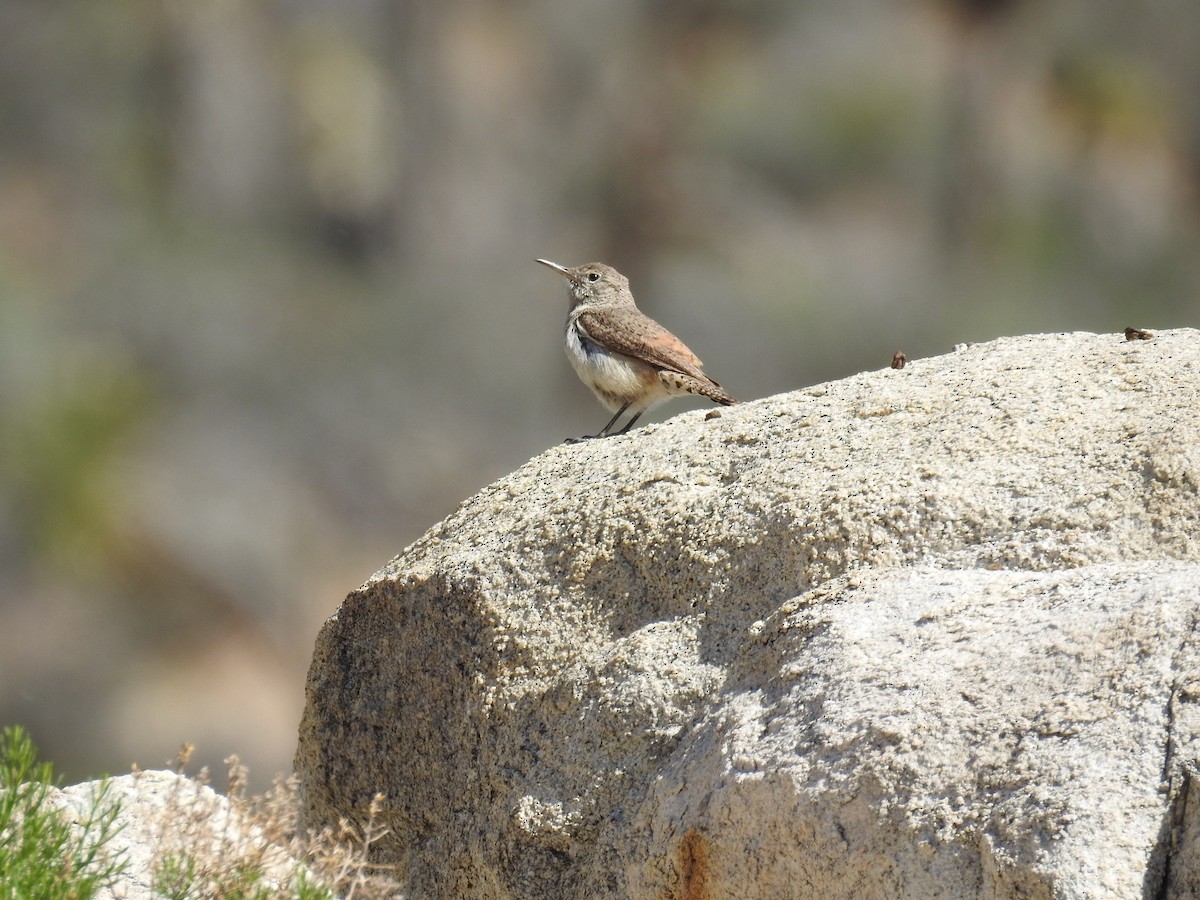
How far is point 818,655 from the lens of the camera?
3.29 meters

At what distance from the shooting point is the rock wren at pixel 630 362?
23.1ft

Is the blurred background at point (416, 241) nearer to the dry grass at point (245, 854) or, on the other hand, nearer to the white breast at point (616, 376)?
the white breast at point (616, 376)

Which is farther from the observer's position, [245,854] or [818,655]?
[245,854]

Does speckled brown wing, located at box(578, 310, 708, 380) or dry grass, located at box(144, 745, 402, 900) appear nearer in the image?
dry grass, located at box(144, 745, 402, 900)

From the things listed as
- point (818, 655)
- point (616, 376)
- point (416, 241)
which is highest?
point (416, 241)

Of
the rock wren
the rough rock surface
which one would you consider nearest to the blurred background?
the rock wren

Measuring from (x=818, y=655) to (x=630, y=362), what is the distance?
395 centimetres

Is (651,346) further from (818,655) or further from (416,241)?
(416,241)

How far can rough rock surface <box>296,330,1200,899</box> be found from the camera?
9.51 ft

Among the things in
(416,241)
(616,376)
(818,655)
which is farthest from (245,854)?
(416,241)

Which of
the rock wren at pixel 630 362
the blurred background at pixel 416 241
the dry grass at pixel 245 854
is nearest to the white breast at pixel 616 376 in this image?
the rock wren at pixel 630 362

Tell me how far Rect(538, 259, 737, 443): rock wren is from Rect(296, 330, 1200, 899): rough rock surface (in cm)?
229

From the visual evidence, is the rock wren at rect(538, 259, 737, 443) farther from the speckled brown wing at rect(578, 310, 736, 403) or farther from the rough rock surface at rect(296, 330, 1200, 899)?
the rough rock surface at rect(296, 330, 1200, 899)

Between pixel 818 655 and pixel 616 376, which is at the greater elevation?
pixel 616 376
